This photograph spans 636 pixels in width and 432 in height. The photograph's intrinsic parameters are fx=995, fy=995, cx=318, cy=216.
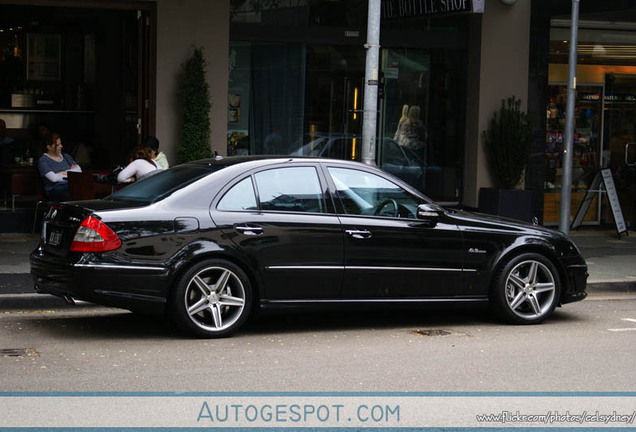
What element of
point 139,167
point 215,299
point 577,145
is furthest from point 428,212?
point 577,145

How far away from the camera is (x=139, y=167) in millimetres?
12555

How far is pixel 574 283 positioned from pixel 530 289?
51cm

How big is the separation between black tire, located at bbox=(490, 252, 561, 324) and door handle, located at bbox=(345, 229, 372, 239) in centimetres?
138

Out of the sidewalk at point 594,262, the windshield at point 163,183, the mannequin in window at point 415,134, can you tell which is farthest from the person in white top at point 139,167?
the mannequin in window at point 415,134

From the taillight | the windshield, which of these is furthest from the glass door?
the taillight

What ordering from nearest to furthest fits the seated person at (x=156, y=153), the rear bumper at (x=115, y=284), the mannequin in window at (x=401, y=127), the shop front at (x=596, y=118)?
the rear bumper at (x=115, y=284) → the seated person at (x=156, y=153) → the mannequin in window at (x=401, y=127) → the shop front at (x=596, y=118)

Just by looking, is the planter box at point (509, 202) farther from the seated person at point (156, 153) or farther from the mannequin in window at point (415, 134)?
the seated person at point (156, 153)

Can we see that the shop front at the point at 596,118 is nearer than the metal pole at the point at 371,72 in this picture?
No

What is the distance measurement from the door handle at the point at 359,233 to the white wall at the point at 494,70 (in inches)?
320

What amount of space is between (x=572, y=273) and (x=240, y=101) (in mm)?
7314

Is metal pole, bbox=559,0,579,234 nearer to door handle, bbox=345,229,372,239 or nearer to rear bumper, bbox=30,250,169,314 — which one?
door handle, bbox=345,229,372,239

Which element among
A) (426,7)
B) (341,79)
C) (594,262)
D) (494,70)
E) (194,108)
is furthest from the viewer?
(494,70)

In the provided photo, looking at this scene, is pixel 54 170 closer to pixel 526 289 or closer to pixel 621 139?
pixel 526 289

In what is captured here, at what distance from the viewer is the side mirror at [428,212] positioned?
8789 mm
